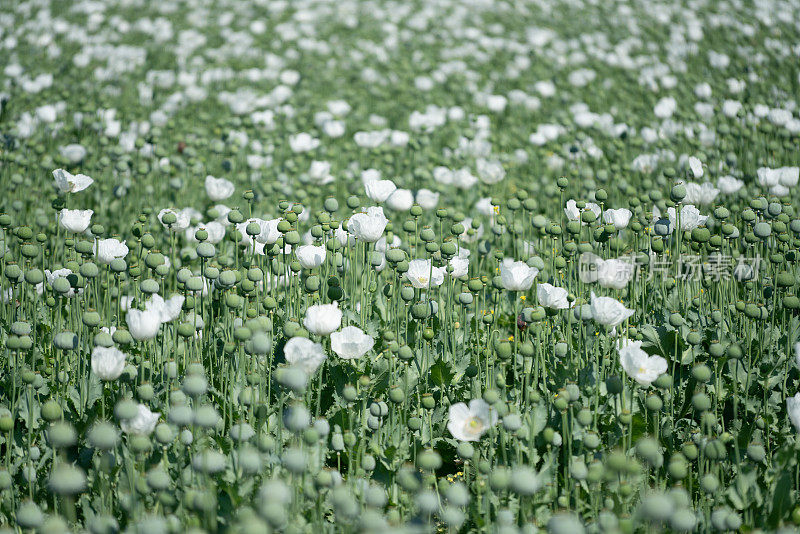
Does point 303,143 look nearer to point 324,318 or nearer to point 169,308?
point 169,308

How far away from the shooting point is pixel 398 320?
9.18 ft

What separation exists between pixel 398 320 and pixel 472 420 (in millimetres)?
651

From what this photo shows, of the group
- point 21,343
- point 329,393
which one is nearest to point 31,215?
point 21,343

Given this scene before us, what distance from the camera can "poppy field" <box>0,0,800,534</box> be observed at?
209 cm

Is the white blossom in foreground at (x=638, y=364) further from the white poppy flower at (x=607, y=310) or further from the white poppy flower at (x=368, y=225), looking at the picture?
the white poppy flower at (x=368, y=225)

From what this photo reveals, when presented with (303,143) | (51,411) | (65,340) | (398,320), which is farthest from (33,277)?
(303,143)

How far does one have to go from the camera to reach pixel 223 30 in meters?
9.85

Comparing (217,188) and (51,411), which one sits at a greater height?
(51,411)

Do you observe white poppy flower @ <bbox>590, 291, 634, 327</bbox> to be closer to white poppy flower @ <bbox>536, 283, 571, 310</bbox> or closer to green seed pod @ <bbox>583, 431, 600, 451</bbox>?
white poppy flower @ <bbox>536, 283, 571, 310</bbox>

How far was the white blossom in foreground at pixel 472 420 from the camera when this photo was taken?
2.20 meters

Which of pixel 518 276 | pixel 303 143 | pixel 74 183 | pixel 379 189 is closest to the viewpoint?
pixel 518 276

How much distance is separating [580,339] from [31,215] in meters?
3.56

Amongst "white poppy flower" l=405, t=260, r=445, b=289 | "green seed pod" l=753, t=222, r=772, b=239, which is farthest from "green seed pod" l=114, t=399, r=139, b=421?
"green seed pod" l=753, t=222, r=772, b=239

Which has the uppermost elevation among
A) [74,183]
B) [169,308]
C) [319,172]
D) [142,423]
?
[142,423]
